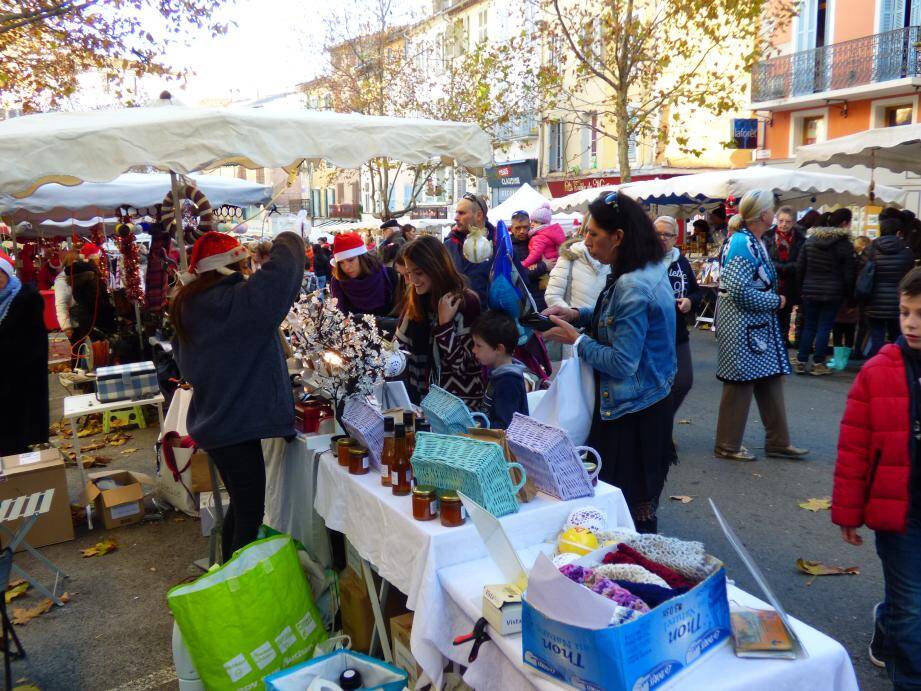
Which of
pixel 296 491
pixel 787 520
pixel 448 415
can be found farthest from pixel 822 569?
pixel 296 491

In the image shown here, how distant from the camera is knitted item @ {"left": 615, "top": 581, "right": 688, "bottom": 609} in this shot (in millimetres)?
1743

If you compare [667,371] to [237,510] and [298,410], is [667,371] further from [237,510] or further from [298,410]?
[237,510]

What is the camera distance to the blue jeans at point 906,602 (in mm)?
2385

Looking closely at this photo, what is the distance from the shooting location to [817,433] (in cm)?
616

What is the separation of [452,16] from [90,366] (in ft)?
98.8

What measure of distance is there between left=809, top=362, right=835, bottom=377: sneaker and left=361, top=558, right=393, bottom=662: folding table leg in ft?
23.5

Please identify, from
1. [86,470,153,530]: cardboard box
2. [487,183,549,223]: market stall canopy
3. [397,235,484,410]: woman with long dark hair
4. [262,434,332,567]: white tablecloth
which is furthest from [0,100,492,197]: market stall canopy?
[487,183,549,223]: market stall canopy

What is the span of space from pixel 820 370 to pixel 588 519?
714cm

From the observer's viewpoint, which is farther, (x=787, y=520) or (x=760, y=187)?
(x=760, y=187)

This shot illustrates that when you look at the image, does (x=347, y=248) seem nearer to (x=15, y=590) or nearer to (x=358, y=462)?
(x=358, y=462)

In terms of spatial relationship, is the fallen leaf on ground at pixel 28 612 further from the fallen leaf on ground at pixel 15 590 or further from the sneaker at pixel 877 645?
the sneaker at pixel 877 645

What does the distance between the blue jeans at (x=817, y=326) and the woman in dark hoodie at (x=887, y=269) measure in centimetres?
48

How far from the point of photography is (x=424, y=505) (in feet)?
7.86

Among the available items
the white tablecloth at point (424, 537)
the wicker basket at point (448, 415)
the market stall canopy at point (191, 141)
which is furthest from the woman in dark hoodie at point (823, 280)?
the white tablecloth at point (424, 537)
